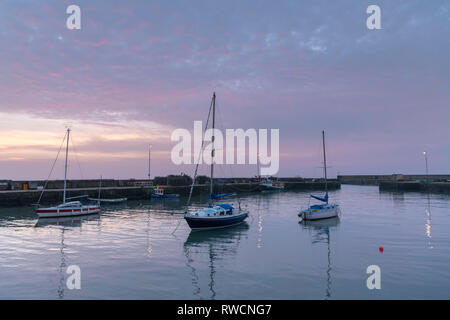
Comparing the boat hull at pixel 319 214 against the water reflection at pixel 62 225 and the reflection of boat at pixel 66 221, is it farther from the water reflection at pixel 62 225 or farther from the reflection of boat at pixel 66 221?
the reflection of boat at pixel 66 221

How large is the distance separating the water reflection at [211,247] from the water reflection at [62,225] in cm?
791

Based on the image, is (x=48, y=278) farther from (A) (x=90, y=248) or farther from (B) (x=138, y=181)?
(B) (x=138, y=181)

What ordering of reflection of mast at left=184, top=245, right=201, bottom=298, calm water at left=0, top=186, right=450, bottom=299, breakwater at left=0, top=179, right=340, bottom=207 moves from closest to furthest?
1. calm water at left=0, top=186, right=450, bottom=299
2. reflection of mast at left=184, top=245, right=201, bottom=298
3. breakwater at left=0, top=179, right=340, bottom=207

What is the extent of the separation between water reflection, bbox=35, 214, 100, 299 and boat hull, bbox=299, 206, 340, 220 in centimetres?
3033

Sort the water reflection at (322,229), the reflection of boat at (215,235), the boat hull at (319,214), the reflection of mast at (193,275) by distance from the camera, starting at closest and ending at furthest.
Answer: the reflection of mast at (193,275) → the water reflection at (322,229) → the reflection of boat at (215,235) → the boat hull at (319,214)

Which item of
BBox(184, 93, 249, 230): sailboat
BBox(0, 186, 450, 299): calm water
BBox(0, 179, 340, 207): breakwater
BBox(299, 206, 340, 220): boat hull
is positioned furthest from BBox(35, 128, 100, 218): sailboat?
BBox(299, 206, 340, 220): boat hull

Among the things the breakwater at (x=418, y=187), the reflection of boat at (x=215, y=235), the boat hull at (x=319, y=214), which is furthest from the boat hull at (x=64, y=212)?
the breakwater at (x=418, y=187)

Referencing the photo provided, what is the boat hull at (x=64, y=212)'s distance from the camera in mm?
43438

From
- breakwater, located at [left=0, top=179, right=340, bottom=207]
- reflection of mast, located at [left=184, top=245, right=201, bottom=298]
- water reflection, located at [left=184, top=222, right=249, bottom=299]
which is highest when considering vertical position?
breakwater, located at [left=0, top=179, right=340, bottom=207]

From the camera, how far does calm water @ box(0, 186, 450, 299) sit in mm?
17016

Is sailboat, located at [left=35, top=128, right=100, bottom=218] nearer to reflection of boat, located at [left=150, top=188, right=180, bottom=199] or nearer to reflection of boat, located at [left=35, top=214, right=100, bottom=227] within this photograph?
reflection of boat, located at [left=35, top=214, right=100, bottom=227]

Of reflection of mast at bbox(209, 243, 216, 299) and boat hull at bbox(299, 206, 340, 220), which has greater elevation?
boat hull at bbox(299, 206, 340, 220)

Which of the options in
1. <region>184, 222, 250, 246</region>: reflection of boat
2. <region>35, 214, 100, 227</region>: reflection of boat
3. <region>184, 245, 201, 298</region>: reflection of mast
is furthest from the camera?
<region>35, 214, 100, 227</region>: reflection of boat

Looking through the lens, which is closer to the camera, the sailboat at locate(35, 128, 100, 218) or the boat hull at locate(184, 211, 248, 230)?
the boat hull at locate(184, 211, 248, 230)
